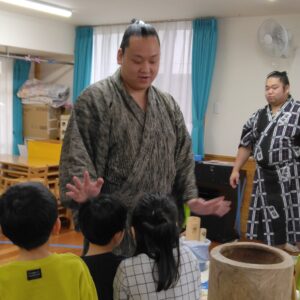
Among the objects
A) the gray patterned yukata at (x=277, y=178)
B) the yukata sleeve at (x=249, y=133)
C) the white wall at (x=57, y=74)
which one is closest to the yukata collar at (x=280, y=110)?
the gray patterned yukata at (x=277, y=178)

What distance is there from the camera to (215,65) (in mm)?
4641

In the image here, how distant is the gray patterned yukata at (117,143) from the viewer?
1.51m

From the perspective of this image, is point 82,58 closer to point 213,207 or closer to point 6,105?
point 6,105

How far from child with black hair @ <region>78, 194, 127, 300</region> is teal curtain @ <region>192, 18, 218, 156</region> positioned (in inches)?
127

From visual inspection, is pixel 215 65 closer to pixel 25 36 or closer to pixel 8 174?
pixel 25 36


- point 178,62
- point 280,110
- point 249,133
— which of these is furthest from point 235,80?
point 280,110

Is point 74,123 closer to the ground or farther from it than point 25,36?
closer to the ground

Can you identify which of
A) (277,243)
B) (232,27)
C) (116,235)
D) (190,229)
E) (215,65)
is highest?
(232,27)

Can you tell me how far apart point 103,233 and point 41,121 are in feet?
14.4

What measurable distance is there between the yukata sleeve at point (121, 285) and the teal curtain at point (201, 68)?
336cm

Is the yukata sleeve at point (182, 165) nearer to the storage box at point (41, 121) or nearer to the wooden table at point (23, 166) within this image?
the wooden table at point (23, 166)

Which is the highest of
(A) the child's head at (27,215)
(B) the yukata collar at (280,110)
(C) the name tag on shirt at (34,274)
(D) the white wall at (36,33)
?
(D) the white wall at (36,33)

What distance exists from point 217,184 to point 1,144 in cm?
303

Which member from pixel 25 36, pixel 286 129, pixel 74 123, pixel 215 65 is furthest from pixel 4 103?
pixel 74 123
